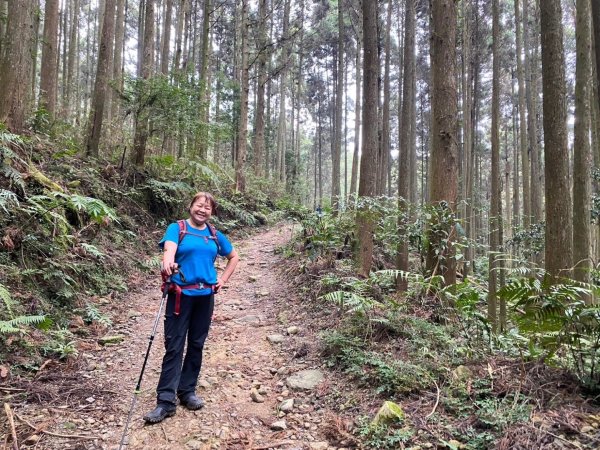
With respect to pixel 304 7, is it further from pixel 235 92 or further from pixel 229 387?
pixel 229 387

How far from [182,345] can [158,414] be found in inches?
21.2

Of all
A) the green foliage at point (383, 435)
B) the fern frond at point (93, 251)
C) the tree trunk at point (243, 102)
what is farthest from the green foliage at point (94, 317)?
the tree trunk at point (243, 102)

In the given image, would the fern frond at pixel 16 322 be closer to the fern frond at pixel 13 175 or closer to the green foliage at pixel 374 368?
the fern frond at pixel 13 175

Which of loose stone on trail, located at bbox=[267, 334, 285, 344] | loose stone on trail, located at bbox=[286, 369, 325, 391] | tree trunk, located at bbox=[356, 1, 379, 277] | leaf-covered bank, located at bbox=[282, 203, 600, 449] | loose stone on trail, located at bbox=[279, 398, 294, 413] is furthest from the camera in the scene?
tree trunk, located at bbox=[356, 1, 379, 277]

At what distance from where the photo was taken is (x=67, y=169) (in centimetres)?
748

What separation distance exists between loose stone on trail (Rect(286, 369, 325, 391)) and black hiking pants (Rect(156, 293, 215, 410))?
3.14 feet

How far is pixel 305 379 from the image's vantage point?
13.0ft

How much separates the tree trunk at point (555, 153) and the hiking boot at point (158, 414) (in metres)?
4.56

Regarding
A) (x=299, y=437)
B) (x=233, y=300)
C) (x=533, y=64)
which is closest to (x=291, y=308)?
(x=233, y=300)

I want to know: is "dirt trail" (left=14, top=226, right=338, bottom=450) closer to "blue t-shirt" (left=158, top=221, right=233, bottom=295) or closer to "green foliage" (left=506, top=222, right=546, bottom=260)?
"blue t-shirt" (left=158, top=221, right=233, bottom=295)

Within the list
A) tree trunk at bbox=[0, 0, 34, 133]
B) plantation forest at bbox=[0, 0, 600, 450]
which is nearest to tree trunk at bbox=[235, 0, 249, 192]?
plantation forest at bbox=[0, 0, 600, 450]

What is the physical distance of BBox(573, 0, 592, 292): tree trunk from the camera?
554 centimetres

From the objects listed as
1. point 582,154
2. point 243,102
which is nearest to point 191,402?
point 582,154

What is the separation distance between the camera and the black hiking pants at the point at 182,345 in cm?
326
